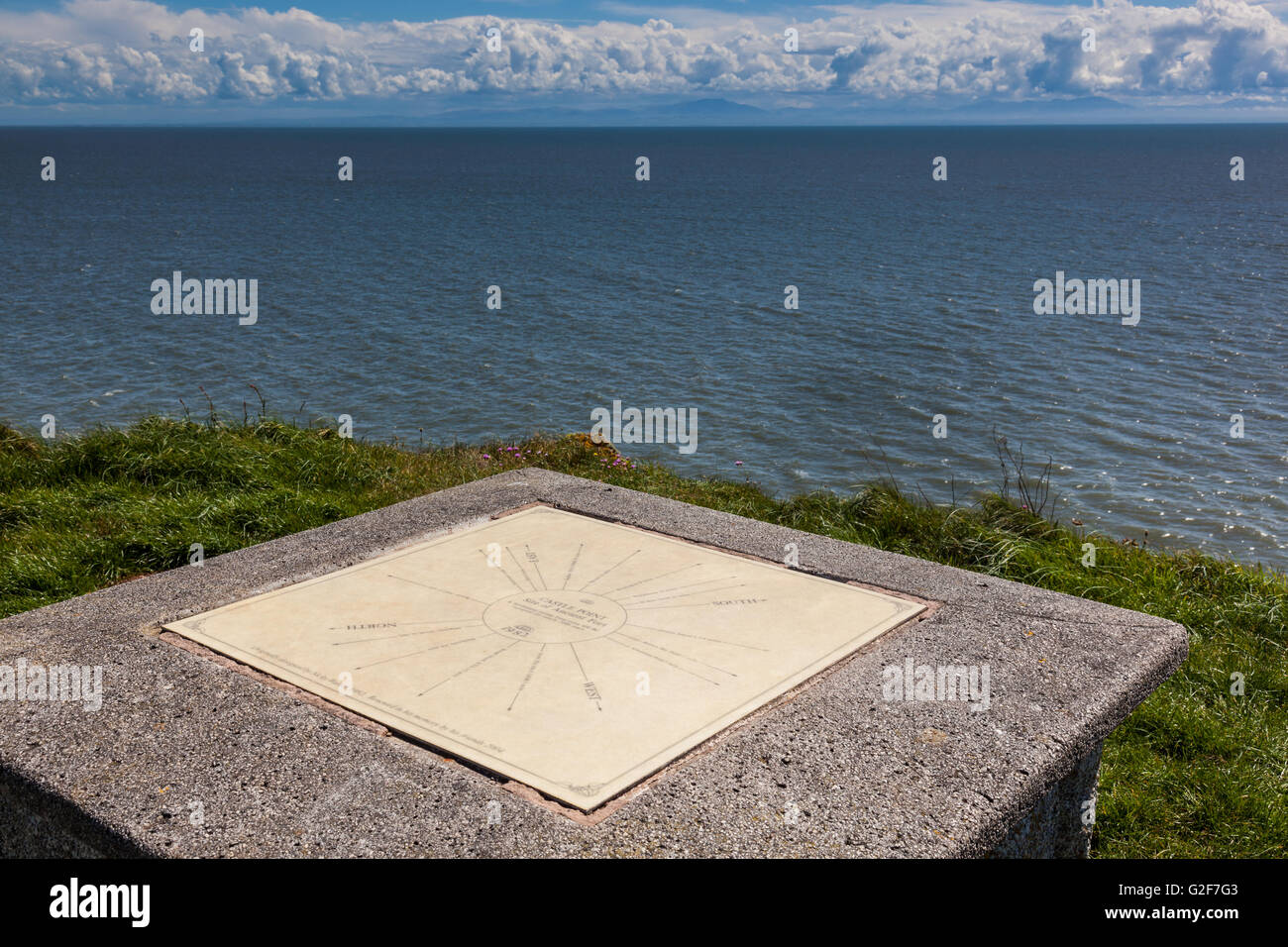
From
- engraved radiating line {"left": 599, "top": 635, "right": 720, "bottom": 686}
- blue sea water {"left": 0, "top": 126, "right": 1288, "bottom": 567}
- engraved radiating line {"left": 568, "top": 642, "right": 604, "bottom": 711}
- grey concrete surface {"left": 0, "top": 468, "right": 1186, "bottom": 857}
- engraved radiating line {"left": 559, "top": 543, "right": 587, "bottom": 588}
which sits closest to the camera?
grey concrete surface {"left": 0, "top": 468, "right": 1186, "bottom": 857}

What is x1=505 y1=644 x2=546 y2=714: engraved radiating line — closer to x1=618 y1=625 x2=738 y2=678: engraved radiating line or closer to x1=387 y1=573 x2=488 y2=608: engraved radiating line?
x1=618 y1=625 x2=738 y2=678: engraved radiating line

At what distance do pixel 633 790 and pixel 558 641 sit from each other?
2.43 ft

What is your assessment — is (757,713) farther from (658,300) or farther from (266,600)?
(658,300)

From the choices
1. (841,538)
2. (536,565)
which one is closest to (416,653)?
(536,565)

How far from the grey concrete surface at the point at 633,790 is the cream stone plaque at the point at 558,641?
8 centimetres

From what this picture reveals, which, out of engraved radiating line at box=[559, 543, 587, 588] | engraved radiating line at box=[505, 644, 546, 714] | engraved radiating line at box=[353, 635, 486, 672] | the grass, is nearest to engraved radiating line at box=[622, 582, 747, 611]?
engraved radiating line at box=[559, 543, 587, 588]

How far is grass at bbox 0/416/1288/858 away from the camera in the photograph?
3.38m

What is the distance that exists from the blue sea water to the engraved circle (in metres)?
6.56

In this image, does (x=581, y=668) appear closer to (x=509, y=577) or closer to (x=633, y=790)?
(x=633, y=790)

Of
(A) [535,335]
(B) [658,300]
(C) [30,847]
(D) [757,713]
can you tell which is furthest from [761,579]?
(B) [658,300]

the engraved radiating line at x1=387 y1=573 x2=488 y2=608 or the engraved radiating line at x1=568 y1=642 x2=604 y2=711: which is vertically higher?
the engraved radiating line at x1=387 y1=573 x2=488 y2=608

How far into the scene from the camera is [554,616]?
10.7 ft
